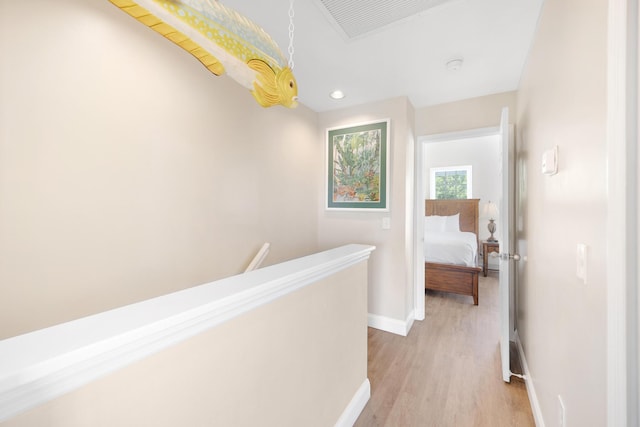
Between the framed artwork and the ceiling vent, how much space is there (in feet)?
3.80

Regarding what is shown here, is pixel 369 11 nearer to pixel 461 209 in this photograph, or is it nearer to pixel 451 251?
pixel 451 251

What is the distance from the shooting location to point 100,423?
0.51 m

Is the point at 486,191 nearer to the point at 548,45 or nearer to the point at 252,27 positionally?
the point at 548,45

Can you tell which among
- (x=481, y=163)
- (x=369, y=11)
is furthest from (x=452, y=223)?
(x=369, y=11)

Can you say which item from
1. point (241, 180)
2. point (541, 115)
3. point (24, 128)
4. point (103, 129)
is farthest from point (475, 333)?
point (24, 128)

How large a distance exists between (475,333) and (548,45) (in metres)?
2.46

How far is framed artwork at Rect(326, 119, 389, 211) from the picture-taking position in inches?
107

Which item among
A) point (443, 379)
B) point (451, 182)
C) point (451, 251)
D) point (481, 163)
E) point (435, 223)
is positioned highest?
point (481, 163)

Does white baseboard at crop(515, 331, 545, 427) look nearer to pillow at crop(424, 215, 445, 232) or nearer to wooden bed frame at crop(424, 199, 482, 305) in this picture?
wooden bed frame at crop(424, 199, 482, 305)

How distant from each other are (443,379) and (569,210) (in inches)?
60.6

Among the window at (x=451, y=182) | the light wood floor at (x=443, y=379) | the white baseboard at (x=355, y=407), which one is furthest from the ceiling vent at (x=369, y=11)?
the window at (x=451, y=182)

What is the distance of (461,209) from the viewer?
17.9 feet

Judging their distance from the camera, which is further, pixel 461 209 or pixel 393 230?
pixel 461 209

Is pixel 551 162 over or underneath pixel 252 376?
over
